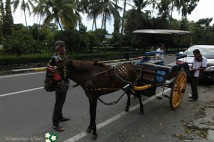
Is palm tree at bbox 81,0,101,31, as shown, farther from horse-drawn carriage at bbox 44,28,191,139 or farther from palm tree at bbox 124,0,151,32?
horse-drawn carriage at bbox 44,28,191,139

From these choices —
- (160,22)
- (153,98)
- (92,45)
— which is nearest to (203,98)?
(153,98)

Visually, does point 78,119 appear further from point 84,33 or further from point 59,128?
point 84,33

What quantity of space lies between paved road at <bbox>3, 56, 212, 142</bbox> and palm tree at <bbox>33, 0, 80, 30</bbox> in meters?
17.2

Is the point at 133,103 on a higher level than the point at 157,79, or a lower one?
lower

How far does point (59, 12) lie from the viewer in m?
24.2

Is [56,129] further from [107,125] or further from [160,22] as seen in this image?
[160,22]

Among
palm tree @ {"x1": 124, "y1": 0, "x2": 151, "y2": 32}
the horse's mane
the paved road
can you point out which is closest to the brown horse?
the horse's mane

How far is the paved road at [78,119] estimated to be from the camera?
4.88 metres

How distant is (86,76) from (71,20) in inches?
811

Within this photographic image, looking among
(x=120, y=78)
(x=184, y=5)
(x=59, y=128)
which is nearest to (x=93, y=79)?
(x=120, y=78)

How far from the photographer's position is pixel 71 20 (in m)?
24.4

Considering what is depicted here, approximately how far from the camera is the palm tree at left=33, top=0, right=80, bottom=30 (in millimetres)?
24141

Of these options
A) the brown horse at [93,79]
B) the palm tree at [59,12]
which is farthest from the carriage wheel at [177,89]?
the palm tree at [59,12]

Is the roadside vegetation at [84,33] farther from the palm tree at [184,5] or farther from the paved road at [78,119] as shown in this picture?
the paved road at [78,119]
